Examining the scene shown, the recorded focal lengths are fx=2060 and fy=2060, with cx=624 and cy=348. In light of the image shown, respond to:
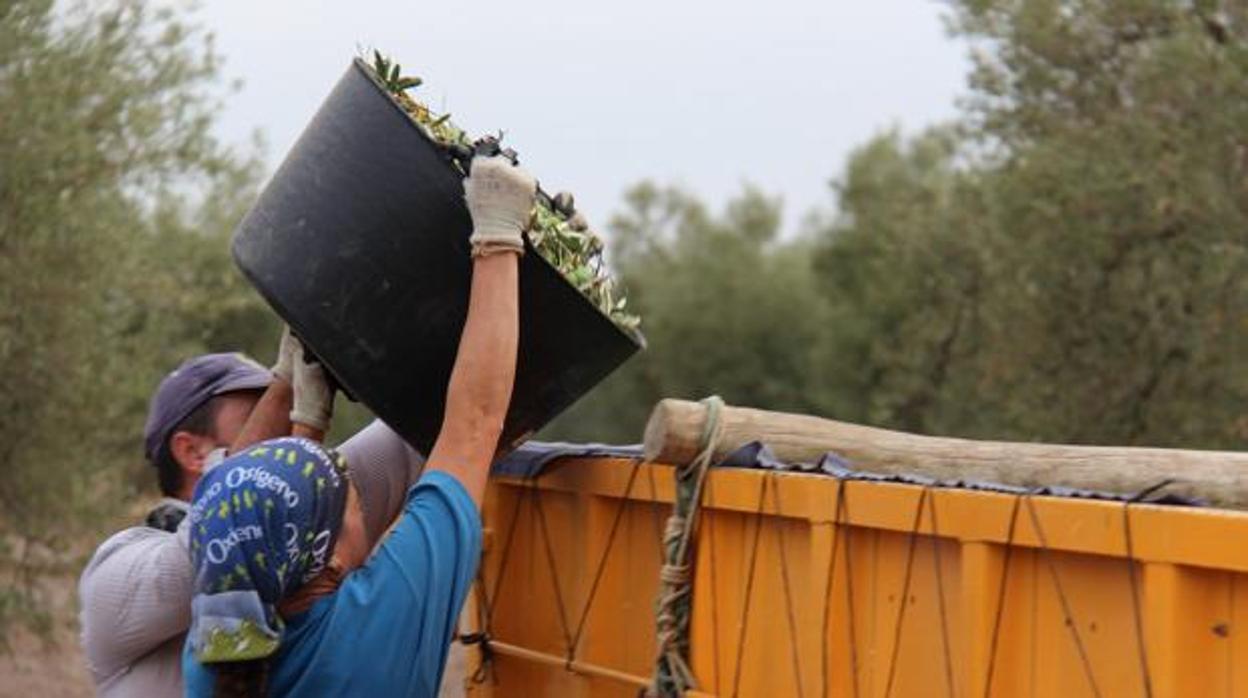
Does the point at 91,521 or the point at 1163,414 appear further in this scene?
the point at 1163,414

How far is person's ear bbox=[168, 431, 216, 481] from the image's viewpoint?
4621mm

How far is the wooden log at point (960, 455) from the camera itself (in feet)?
12.4

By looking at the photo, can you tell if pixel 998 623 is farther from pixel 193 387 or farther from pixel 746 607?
pixel 193 387

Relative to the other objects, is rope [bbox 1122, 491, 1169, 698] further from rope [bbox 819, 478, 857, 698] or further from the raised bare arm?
the raised bare arm

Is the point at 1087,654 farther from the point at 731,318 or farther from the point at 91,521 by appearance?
the point at 731,318

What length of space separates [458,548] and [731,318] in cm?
3459

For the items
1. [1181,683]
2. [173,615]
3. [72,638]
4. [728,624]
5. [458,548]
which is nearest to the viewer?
[1181,683]

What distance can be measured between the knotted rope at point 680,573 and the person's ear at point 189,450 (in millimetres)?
1060

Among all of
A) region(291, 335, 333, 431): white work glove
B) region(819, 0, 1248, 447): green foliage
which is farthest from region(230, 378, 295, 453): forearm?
region(819, 0, 1248, 447): green foliage

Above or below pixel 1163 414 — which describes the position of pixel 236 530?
below

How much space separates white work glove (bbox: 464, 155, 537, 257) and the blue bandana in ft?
1.91

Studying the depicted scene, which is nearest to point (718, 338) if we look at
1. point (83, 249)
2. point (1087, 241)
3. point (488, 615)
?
point (1087, 241)

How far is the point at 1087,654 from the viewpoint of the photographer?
3602 millimetres

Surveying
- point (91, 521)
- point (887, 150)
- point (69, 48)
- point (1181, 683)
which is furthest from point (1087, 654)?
point (887, 150)
